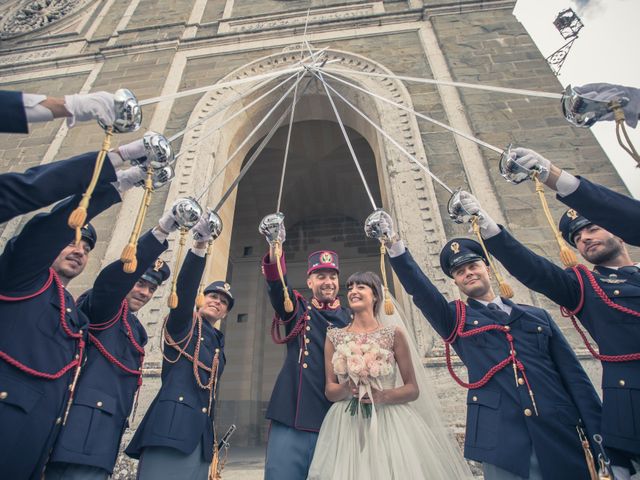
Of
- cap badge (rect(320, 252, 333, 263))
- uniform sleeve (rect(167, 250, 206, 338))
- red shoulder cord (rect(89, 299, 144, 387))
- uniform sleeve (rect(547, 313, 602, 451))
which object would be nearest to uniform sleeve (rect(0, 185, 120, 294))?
red shoulder cord (rect(89, 299, 144, 387))

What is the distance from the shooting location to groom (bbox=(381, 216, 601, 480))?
165 centimetres

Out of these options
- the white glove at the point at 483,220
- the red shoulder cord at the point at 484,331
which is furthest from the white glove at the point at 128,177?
the red shoulder cord at the point at 484,331

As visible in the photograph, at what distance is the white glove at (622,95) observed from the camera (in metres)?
1.74

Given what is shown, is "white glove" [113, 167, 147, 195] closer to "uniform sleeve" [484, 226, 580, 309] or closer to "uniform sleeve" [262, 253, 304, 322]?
"uniform sleeve" [262, 253, 304, 322]

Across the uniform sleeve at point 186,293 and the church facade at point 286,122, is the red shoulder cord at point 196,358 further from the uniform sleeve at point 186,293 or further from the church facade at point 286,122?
the church facade at point 286,122

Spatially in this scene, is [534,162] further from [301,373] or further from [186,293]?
[186,293]

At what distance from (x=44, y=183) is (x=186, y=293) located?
104cm

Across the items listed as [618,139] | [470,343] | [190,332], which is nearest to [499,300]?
[470,343]

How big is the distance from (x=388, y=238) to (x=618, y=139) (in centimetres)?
131

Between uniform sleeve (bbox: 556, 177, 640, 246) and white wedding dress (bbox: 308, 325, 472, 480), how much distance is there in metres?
1.32

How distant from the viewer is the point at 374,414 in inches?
76.5

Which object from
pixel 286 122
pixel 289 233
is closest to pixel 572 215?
pixel 286 122

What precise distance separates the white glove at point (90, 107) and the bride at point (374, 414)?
5.54ft

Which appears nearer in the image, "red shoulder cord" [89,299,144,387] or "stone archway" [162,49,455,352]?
"red shoulder cord" [89,299,144,387]
